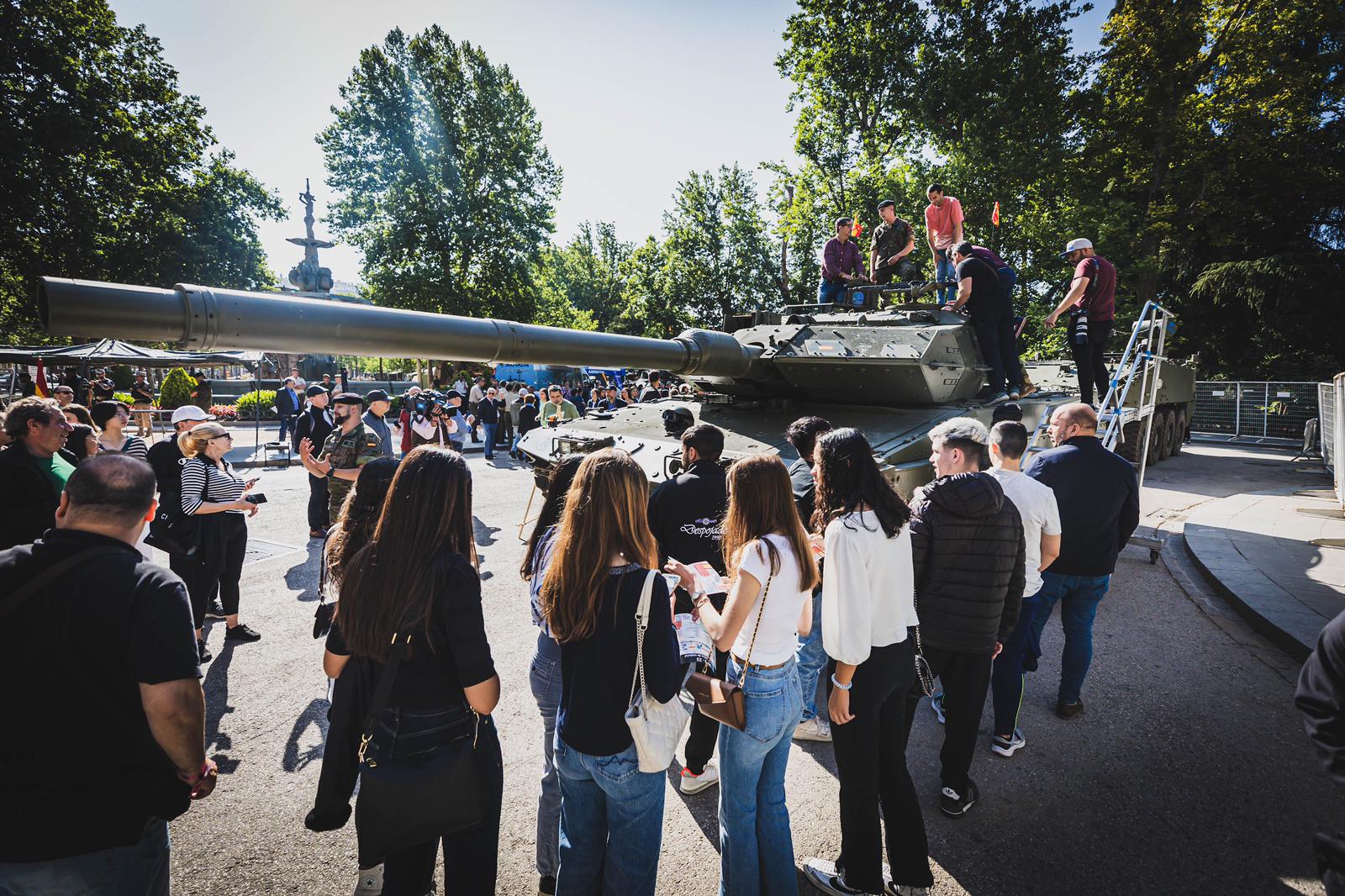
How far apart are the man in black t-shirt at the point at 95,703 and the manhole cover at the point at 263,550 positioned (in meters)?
6.34

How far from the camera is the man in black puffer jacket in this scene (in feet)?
10.4

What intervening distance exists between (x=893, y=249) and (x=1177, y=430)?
14137mm

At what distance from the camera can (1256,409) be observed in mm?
22141

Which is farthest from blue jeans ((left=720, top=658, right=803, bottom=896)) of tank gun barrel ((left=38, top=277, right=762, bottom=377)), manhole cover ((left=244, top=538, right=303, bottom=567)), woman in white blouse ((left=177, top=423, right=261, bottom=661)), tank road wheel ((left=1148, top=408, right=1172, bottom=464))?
tank road wheel ((left=1148, top=408, right=1172, bottom=464))

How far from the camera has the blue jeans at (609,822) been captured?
2217 mm

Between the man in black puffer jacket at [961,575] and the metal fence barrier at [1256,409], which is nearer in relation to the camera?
the man in black puffer jacket at [961,575]

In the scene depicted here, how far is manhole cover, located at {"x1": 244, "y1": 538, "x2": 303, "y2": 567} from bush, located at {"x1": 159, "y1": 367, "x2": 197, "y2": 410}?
18549 millimetres

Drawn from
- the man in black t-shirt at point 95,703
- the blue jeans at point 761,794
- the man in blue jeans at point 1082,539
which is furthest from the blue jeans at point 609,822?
the man in blue jeans at point 1082,539

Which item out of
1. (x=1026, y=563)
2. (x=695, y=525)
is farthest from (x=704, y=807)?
(x=1026, y=563)

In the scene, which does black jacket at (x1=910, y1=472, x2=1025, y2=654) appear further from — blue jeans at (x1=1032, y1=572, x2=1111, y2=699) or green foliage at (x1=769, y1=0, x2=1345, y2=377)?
green foliage at (x1=769, y1=0, x2=1345, y2=377)

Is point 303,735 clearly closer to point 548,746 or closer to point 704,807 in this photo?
point 548,746

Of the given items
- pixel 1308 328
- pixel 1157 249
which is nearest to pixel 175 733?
Answer: pixel 1157 249

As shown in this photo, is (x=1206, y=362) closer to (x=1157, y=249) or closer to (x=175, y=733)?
(x=1157, y=249)

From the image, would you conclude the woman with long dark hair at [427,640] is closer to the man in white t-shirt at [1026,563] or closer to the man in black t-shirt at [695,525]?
the man in black t-shirt at [695,525]
